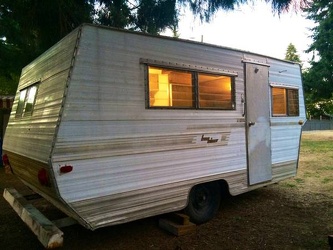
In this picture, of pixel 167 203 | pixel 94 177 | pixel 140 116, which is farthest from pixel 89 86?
pixel 167 203

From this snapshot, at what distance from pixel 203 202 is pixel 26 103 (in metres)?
3.22

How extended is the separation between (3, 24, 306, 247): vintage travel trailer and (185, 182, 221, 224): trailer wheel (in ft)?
0.06

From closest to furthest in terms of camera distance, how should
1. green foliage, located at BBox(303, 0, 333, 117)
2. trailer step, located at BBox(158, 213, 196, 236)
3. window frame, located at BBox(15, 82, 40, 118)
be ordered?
trailer step, located at BBox(158, 213, 196, 236)
window frame, located at BBox(15, 82, 40, 118)
green foliage, located at BBox(303, 0, 333, 117)

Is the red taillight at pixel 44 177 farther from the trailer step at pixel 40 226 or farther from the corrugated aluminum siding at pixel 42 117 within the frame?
the trailer step at pixel 40 226

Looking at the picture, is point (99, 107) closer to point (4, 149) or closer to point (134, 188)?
point (134, 188)

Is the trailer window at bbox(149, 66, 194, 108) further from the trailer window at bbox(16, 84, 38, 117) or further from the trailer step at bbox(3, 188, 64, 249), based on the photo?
the trailer step at bbox(3, 188, 64, 249)

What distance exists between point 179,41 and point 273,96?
252 centimetres

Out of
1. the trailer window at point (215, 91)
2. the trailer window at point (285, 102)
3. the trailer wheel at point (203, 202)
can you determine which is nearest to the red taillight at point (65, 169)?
the trailer wheel at point (203, 202)

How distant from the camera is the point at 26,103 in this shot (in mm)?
4895

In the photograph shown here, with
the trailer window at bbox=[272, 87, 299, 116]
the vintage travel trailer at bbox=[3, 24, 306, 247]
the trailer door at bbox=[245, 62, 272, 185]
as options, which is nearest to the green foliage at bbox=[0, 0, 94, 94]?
the vintage travel trailer at bbox=[3, 24, 306, 247]

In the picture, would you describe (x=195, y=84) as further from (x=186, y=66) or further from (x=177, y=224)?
(x=177, y=224)

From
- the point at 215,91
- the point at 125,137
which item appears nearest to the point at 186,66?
the point at 215,91

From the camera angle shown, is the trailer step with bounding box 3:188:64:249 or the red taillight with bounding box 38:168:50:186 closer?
the trailer step with bounding box 3:188:64:249

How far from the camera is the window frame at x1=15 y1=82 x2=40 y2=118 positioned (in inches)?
178
